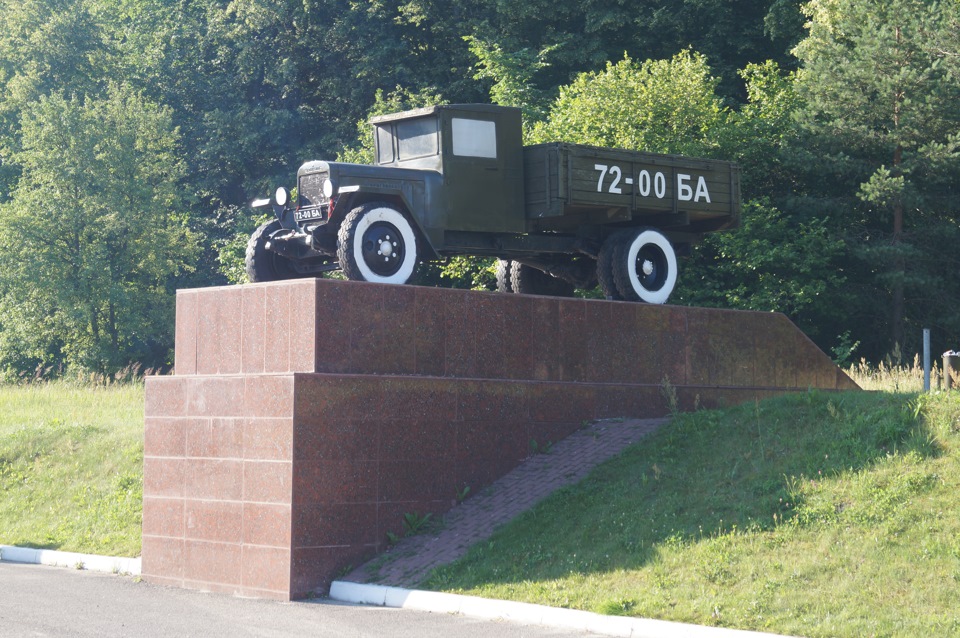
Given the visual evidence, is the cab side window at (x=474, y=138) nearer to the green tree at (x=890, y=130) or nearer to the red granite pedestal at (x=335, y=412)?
the red granite pedestal at (x=335, y=412)

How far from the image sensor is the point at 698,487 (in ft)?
38.8

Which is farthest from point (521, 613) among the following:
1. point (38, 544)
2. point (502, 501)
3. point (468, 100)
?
point (468, 100)

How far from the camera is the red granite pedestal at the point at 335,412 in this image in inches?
467

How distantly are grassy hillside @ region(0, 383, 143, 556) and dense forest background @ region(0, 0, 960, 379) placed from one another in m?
10.6

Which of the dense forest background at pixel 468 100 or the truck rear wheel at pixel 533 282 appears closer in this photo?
the truck rear wheel at pixel 533 282

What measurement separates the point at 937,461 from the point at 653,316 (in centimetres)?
518

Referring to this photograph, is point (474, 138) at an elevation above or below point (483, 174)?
above

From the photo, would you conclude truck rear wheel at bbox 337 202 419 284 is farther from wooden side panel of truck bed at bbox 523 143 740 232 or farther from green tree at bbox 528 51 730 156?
green tree at bbox 528 51 730 156

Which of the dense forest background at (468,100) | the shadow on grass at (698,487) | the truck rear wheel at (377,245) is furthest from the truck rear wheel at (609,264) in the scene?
the dense forest background at (468,100)

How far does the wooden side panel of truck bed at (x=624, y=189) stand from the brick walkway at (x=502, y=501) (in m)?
2.92

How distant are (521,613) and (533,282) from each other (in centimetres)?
843

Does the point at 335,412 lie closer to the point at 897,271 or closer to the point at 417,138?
the point at 417,138

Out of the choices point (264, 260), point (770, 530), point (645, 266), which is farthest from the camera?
point (645, 266)

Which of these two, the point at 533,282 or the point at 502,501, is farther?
the point at 533,282
